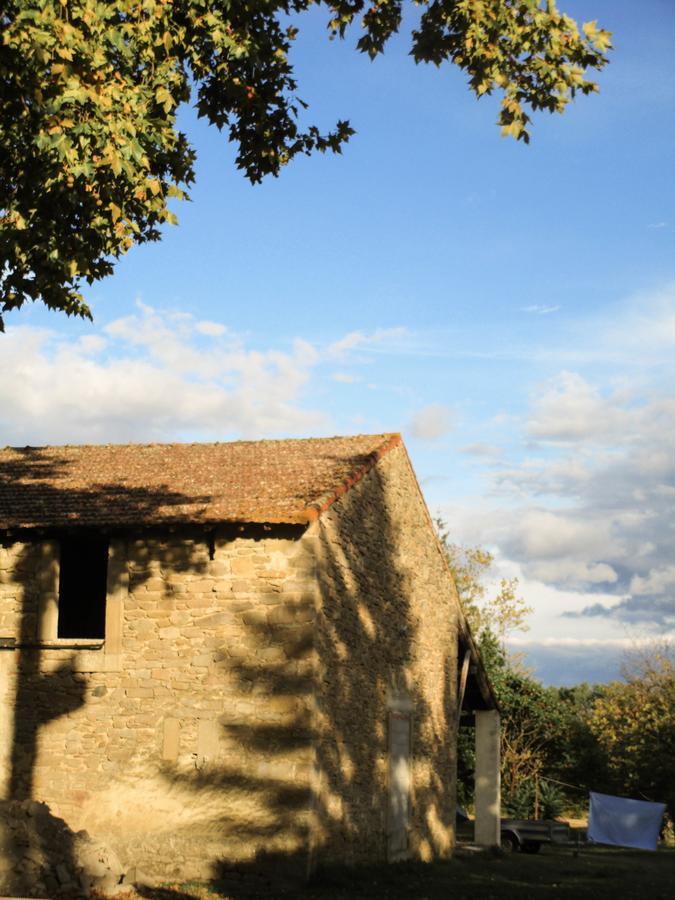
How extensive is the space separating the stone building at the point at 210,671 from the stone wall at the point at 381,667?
0.06 metres

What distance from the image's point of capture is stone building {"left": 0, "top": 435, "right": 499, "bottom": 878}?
47.8ft

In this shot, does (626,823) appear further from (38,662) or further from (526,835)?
(38,662)

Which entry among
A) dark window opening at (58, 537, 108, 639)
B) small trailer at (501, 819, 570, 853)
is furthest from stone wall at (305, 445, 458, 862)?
small trailer at (501, 819, 570, 853)

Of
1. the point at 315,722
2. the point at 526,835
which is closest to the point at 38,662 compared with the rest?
the point at 315,722

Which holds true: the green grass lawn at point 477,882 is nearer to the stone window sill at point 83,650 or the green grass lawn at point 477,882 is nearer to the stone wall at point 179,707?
the stone wall at point 179,707

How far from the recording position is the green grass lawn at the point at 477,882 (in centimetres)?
1393

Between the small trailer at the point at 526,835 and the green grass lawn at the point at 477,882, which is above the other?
the green grass lawn at the point at 477,882

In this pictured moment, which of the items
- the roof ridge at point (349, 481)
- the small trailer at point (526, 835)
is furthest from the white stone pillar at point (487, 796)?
the roof ridge at point (349, 481)

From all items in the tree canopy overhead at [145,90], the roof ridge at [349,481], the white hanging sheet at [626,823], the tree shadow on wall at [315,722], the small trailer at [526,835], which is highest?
the tree canopy overhead at [145,90]

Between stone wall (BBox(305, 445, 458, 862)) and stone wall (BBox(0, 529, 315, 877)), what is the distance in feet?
1.83

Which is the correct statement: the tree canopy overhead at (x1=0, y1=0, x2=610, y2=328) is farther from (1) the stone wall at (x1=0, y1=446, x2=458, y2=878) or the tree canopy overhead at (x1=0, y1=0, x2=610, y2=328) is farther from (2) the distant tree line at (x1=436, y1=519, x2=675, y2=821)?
(2) the distant tree line at (x1=436, y1=519, x2=675, y2=821)

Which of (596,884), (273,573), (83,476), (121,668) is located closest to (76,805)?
(121,668)

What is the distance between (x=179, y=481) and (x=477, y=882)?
821 centimetres

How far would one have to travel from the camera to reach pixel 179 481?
17547 millimetres
